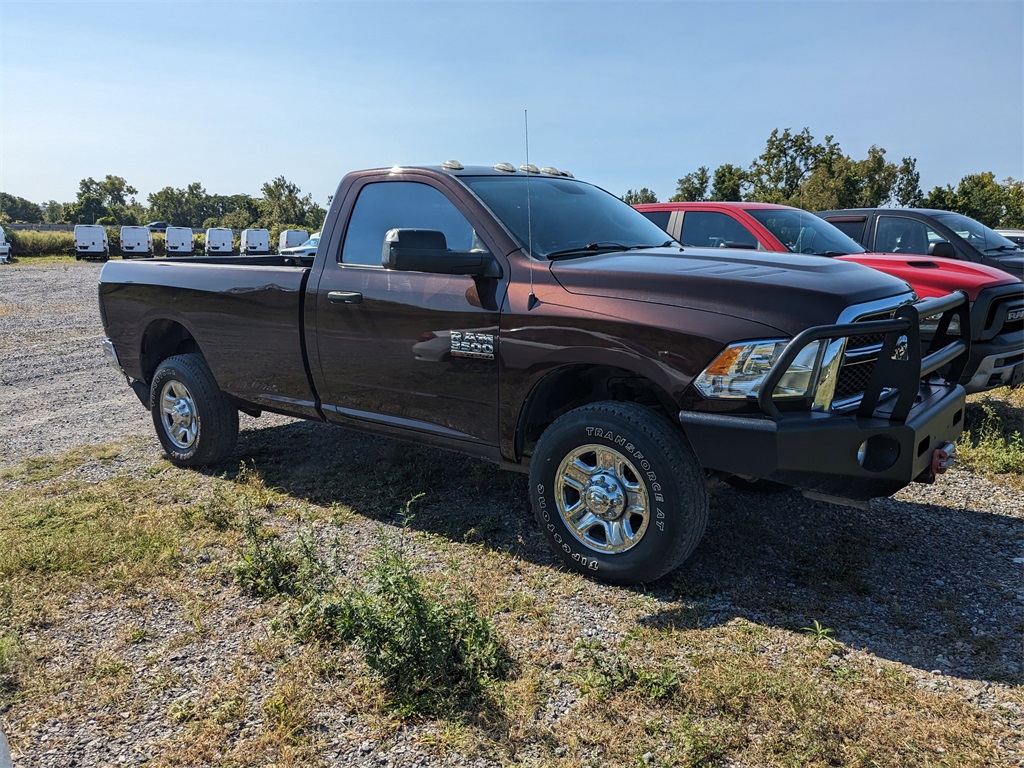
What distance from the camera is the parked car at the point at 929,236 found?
25.6ft

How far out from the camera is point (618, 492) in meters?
3.60

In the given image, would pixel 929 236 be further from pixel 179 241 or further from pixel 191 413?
pixel 179 241

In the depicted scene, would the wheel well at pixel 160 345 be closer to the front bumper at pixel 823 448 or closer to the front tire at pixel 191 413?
the front tire at pixel 191 413

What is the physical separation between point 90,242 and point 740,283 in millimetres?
42416

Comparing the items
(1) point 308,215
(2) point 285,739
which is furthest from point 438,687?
(1) point 308,215

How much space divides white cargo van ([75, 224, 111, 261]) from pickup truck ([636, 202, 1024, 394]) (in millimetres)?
38067

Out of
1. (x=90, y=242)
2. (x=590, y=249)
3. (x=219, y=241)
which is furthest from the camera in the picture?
(x=219, y=241)

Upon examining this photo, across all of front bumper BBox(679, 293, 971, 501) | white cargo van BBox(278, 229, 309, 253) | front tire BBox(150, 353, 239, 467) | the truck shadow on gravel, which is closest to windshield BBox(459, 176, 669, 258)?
front bumper BBox(679, 293, 971, 501)

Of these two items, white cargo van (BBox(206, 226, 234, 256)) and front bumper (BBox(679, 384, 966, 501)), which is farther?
white cargo van (BBox(206, 226, 234, 256))

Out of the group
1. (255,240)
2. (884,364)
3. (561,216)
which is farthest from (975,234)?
(255,240)

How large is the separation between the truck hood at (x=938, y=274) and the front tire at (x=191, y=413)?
4907mm

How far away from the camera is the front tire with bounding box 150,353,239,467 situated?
5453 millimetres

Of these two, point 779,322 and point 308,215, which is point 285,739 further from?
point 308,215

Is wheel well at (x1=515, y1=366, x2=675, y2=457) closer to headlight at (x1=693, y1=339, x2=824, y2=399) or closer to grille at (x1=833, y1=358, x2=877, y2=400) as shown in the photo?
headlight at (x1=693, y1=339, x2=824, y2=399)
